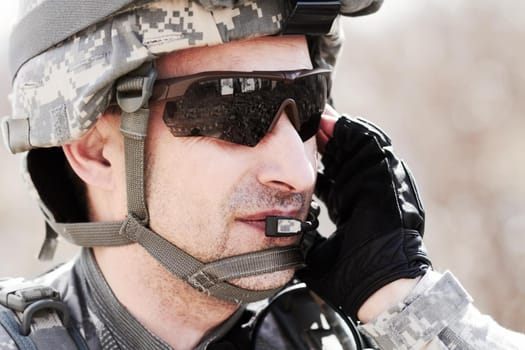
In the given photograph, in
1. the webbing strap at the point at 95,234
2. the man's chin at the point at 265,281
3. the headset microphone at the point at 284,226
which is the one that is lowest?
the man's chin at the point at 265,281

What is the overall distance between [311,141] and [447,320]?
836 mm

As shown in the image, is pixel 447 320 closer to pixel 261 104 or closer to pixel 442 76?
pixel 261 104

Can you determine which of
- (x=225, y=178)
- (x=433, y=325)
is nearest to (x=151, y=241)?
(x=225, y=178)

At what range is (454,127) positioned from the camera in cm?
1116

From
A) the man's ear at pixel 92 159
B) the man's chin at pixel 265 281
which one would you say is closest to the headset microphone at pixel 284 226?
the man's chin at pixel 265 281

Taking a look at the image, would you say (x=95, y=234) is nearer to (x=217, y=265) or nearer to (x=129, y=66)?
(x=217, y=265)

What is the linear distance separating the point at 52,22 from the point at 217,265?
110cm

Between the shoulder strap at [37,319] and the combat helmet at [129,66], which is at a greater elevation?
the combat helmet at [129,66]

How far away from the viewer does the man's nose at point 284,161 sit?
280 centimetres

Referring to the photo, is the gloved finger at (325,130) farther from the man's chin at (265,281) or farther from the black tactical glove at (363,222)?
the man's chin at (265,281)

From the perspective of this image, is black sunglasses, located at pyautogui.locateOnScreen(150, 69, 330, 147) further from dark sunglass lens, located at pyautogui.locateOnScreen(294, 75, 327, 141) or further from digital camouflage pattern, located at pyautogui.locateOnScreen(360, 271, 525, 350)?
digital camouflage pattern, located at pyautogui.locateOnScreen(360, 271, 525, 350)

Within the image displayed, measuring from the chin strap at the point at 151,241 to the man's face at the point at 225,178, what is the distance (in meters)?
0.03

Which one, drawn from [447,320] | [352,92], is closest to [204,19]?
[447,320]

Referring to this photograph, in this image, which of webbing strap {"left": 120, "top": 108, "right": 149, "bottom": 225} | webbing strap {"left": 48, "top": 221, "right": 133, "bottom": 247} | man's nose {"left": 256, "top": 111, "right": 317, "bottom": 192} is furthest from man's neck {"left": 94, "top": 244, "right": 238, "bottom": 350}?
man's nose {"left": 256, "top": 111, "right": 317, "bottom": 192}
